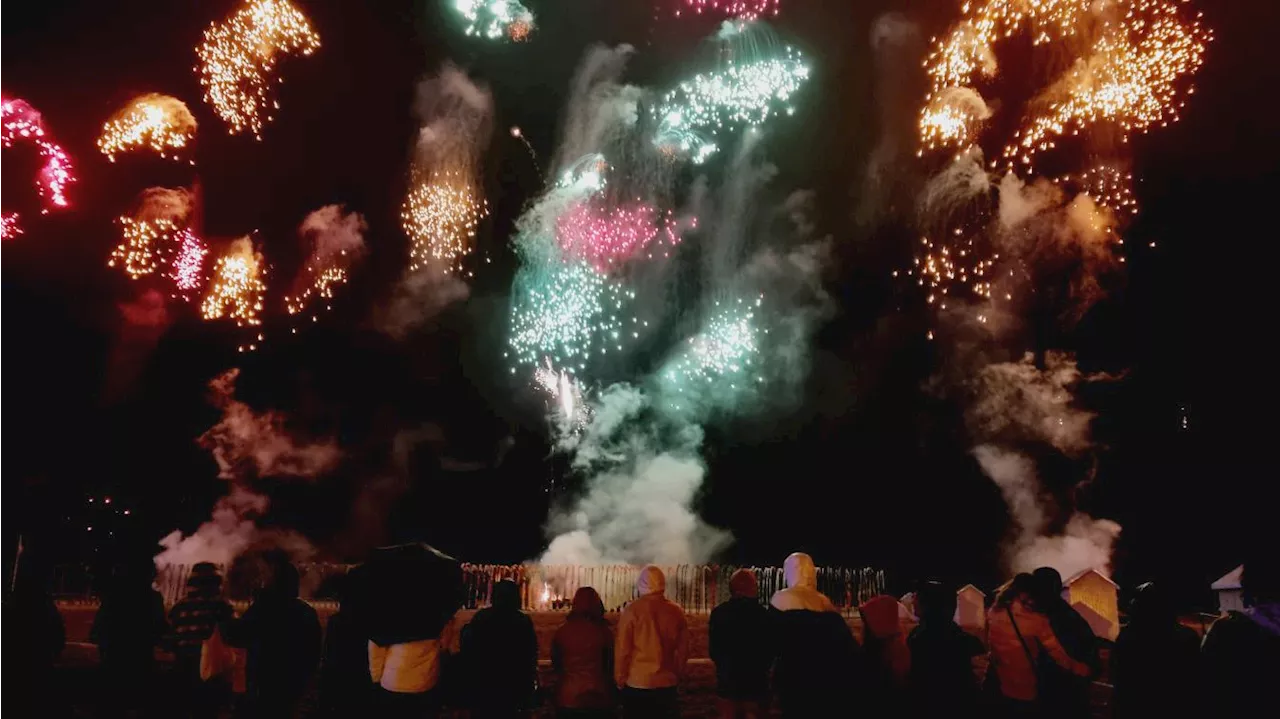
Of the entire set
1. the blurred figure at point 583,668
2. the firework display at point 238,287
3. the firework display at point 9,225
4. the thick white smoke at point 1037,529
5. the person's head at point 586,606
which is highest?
the firework display at point 238,287

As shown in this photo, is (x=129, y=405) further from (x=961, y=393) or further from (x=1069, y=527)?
(x=1069, y=527)

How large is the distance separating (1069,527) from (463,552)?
18.9m

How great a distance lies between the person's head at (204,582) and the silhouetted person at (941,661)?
16.8 ft

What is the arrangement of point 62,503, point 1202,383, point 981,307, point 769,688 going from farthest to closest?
1. point 981,307
2. point 1202,383
3. point 62,503
4. point 769,688

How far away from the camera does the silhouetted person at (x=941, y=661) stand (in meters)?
5.35

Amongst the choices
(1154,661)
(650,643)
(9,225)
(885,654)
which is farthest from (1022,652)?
(9,225)

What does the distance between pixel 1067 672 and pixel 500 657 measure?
12.0 feet

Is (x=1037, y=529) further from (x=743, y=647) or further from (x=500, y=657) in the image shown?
(x=500, y=657)

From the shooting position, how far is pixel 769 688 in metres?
6.23

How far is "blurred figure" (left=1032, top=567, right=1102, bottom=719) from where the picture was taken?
16.5 feet

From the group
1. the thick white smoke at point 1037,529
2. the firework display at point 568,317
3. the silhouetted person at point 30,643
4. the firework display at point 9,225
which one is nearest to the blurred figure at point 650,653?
the silhouetted person at point 30,643

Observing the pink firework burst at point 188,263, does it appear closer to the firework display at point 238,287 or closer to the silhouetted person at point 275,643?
the firework display at point 238,287

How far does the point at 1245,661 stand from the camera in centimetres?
401

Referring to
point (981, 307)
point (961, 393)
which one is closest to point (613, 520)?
point (961, 393)
